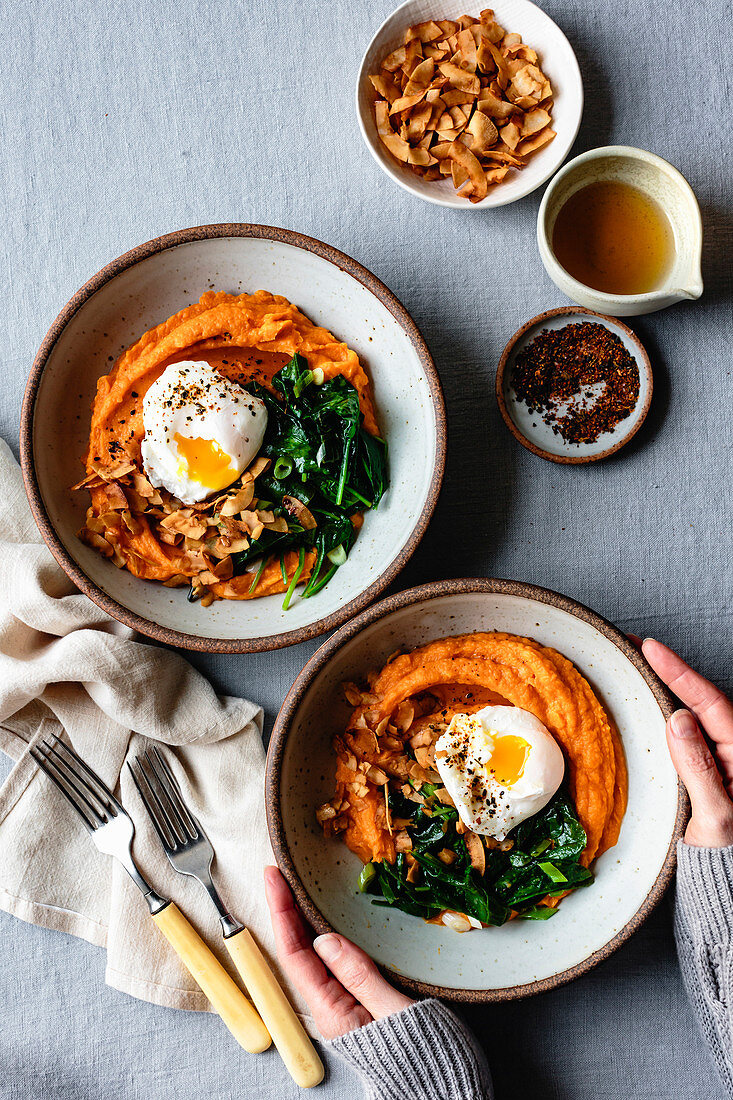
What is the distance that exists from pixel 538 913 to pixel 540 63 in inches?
126

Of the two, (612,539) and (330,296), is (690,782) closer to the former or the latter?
(612,539)

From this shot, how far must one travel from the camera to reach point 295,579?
9.83 feet

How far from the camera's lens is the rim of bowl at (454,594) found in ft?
8.73

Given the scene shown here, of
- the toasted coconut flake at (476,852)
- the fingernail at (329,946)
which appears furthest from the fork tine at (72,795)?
the toasted coconut flake at (476,852)

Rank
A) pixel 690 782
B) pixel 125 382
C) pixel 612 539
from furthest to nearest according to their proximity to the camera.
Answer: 1. pixel 612 539
2. pixel 125 382
3. pixel 690 782

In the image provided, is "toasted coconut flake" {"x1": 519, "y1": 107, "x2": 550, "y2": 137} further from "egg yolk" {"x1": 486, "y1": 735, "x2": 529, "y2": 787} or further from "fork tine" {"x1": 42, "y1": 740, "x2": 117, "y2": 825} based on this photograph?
"fork tine" {"x1": 42, "y1": 740, "x2": 117, "y2": 825}

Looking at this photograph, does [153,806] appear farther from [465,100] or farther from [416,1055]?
[465,100]

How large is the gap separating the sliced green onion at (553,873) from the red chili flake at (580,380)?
1580mm

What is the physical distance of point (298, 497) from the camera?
3.06 meters

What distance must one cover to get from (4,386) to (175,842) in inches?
77.7

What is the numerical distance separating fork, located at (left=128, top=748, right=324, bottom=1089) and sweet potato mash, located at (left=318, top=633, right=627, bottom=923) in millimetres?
546

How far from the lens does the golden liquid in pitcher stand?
10.2 ft

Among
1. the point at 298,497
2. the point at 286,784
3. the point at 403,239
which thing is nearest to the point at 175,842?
the point at 286,784

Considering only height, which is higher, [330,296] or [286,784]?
[330,296]
